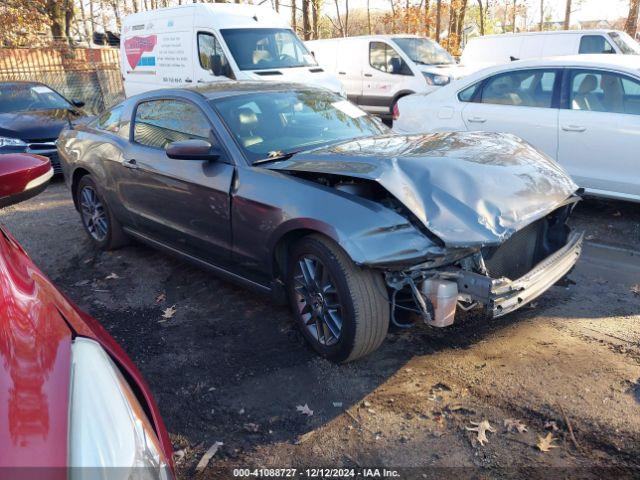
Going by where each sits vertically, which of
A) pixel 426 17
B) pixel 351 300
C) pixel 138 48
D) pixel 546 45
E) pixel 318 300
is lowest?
pixel 318 300

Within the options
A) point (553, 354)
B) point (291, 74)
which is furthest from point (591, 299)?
point (291, 74)

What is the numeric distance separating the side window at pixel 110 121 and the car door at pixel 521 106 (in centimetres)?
389

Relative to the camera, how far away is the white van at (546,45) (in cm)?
1218

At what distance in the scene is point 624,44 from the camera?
40.3 ft

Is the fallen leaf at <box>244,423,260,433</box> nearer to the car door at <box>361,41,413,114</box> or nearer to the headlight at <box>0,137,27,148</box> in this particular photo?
the headlight at <box>0,137,27,148</box>

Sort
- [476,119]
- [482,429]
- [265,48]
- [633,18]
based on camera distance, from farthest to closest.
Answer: [633,18], [265,48], [476,119], [482,429]

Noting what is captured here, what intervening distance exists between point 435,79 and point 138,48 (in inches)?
246

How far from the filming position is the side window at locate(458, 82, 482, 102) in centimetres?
684

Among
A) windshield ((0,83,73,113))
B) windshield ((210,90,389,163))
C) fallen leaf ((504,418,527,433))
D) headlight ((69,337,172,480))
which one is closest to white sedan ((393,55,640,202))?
windshield ((210,90,389,163))

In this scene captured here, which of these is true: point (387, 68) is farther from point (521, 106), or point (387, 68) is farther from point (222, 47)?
point (521, 106)

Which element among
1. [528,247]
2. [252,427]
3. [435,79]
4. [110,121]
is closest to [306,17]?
→ [435,79]

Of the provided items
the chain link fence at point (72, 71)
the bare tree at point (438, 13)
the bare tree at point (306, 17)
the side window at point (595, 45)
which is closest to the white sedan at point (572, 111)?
the side window at point (595, 45)

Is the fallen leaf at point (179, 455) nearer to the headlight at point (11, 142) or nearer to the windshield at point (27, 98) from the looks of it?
the headlight at point (11, 142)

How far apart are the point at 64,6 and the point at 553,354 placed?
2563 cm
